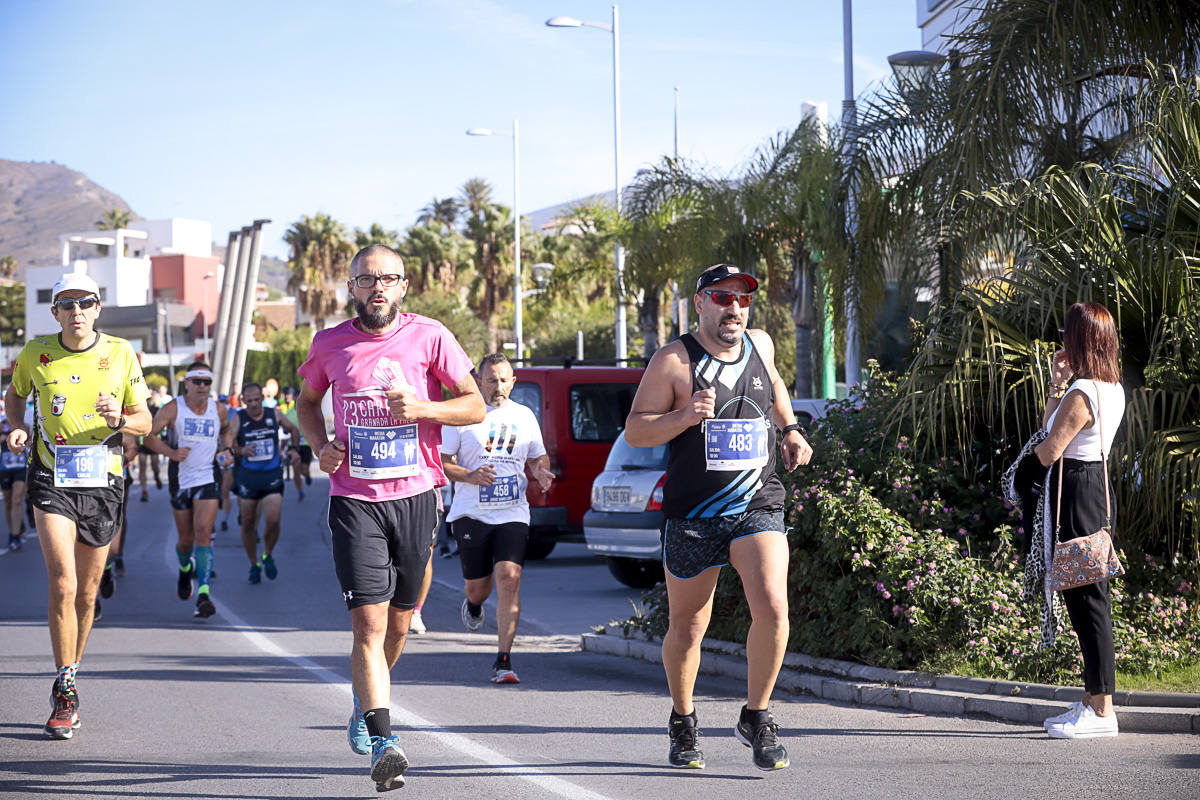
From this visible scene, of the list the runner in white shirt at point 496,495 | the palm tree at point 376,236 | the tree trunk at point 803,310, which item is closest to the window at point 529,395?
the runner in white shirt at point 496,495

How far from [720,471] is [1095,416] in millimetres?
1917

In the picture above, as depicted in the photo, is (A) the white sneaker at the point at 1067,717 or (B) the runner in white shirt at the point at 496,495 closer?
(A) the white sneaker at the point at 1067,717

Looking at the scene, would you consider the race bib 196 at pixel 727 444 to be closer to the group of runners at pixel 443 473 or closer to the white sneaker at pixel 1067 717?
the group of runners at pixel 443 473

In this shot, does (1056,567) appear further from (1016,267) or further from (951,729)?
(1016,267)

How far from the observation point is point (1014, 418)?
8.70m

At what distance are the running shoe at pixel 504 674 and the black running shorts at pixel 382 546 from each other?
2623mm

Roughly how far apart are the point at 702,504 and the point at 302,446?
1314 cm

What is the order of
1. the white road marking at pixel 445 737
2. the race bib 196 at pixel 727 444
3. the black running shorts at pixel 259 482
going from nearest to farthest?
the white road marking at pixel 445 737
the race bib 196 at pixel 727 444
the black running shorts at pixel 259 482

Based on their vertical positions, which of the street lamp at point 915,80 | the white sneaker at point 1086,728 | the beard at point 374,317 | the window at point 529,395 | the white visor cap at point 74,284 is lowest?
the white sneaker at point 1086,728

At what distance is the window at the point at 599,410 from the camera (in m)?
14.6

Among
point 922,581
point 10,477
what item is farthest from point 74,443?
point 10,477

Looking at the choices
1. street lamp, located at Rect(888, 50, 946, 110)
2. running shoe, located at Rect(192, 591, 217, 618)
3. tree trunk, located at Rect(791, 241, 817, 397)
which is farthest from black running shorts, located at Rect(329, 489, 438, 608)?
tree trunk, located at Rect(791, 241, 817, 397)

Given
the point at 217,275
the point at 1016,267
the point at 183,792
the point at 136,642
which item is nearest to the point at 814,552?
the point at 1016,267

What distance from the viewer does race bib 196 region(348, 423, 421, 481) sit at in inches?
212
